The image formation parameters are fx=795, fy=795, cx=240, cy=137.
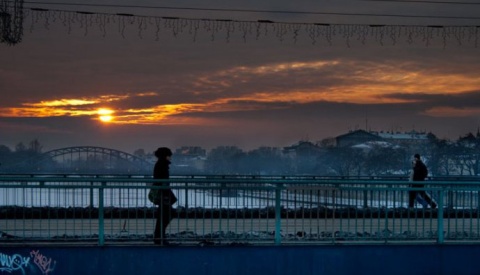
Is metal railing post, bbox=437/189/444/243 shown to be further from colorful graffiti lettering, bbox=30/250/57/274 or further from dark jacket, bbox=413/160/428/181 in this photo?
dark jacket, bbox=413/160/428/181

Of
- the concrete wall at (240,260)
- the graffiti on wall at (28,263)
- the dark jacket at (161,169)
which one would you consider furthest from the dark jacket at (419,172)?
the graffiti on wall at (28,263)

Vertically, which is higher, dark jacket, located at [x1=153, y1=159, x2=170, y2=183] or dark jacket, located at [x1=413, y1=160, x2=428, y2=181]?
dark jacket, located at [x1=153, y1=159, x2=170, y2=183]

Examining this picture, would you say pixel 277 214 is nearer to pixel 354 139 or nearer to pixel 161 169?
pixel 161 169

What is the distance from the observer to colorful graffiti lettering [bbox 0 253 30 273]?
15.1 metres

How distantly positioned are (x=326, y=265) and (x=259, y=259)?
4.40 feet

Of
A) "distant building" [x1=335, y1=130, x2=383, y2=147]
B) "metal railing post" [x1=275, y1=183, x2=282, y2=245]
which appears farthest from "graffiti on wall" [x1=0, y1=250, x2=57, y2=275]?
"distant building" [x1=335, y1=130, x2=383, y2=147]

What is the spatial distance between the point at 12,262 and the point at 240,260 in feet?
14.3

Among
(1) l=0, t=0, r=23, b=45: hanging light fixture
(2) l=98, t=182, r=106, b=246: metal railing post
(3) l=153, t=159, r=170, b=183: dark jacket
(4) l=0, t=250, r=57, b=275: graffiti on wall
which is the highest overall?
(1) l=0, t=0, r=23, b=45: hanging light fixture

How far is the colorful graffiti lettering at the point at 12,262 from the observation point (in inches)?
595

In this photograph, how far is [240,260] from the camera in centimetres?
1543

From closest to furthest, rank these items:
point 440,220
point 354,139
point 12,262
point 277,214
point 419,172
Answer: point 12,262 → point 277,214 → point 440,220 → point 419,172 → point 354,139

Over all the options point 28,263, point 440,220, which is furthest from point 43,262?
point 440,220

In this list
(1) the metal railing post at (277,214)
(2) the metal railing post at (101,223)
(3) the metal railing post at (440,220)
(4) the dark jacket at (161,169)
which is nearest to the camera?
(2) the metal railing post at (101,223)

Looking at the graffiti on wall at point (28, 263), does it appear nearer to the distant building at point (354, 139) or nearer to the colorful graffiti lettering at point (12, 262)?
the colorful graffiti lettering at point (12, 262)
